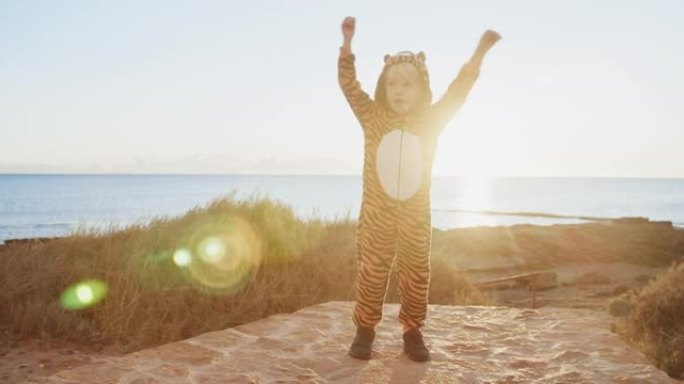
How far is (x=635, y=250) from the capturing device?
2508 centimetres

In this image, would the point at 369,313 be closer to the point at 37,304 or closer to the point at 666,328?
the point at 37,304

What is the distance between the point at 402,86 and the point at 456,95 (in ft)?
1.44

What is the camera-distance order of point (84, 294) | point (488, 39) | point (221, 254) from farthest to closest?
point (221, 254)
point (84, 294)
point (488, 39)

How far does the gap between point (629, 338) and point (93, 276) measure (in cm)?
548

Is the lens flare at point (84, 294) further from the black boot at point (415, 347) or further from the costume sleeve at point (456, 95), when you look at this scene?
the costume sleeve at point (456, 95)

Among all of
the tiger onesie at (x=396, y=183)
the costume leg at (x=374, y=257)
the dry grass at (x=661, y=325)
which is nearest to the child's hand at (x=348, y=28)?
the tiger onesie at (x=396, y=183)

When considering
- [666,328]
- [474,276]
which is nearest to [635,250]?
[474,276]

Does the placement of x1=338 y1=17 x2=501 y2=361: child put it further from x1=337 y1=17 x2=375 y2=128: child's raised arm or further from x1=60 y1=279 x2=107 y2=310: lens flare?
x1=60 y1=279 x2=107 y2=310: lens flare

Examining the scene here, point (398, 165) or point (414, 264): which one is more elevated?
point (398, 165)

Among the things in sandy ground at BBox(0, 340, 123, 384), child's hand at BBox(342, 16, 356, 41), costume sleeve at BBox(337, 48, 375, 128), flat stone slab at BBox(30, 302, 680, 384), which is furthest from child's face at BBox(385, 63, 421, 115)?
sandy ground at BBox(0, 340, 123, 384)

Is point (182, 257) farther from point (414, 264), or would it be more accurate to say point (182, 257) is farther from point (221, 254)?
point (414, 264)

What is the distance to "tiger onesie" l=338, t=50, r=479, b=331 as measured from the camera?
3871mm

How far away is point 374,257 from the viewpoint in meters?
3.91

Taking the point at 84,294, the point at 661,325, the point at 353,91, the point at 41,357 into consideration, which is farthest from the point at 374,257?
the point at 661,325
